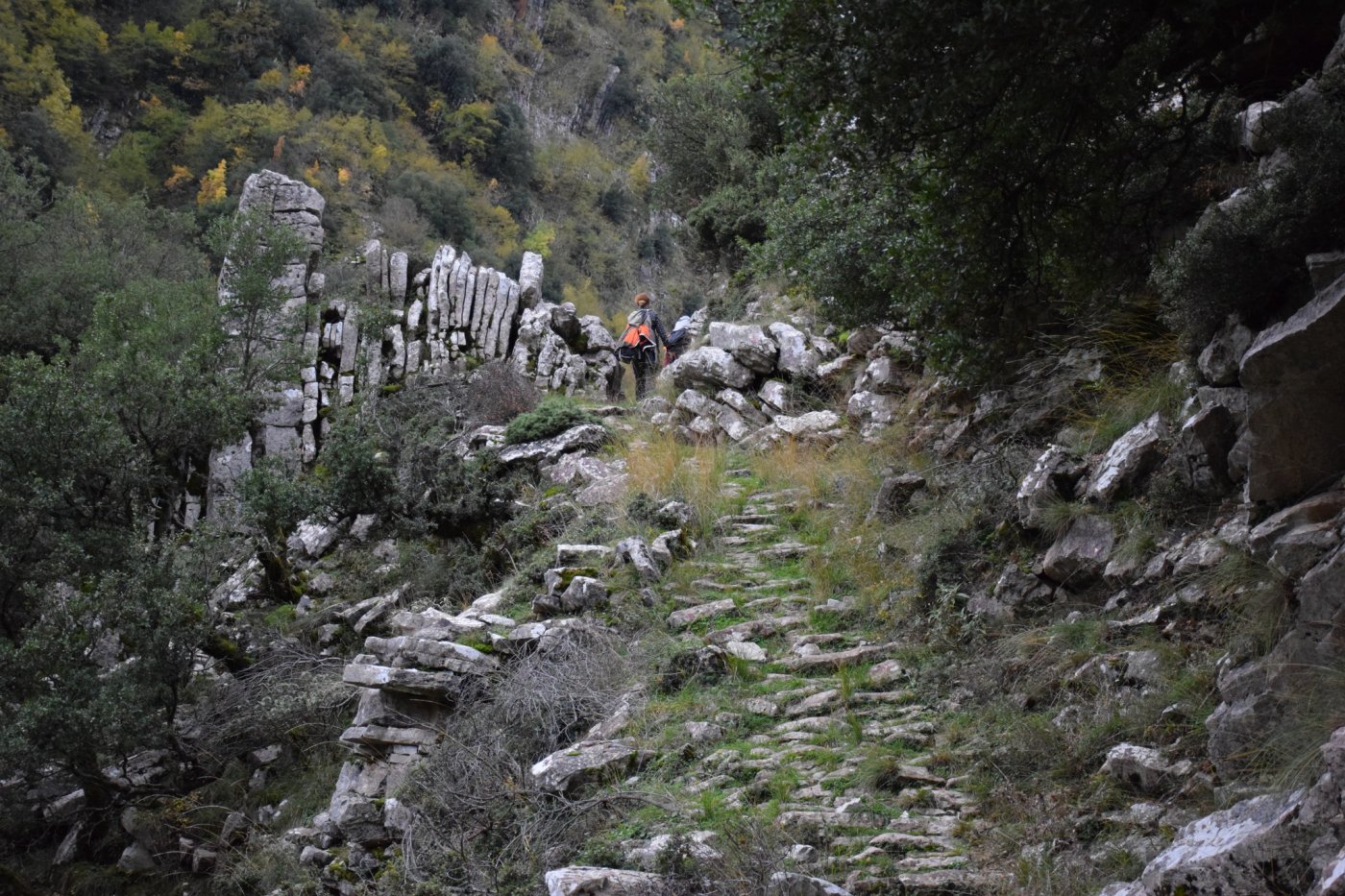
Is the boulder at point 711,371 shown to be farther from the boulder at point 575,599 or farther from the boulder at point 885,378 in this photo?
the boulder at point 575,599

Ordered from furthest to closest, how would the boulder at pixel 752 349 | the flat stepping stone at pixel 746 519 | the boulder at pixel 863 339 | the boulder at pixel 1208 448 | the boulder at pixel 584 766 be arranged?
Result: 1. the boulder at pixel 752 349
2. the boulder at pixel 863 339
3. the flat stepping stone at pixel 746 519
4. the boulder at pixel 584 766
5. the boulder at pixel 1208 448

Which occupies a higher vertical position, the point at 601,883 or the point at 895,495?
the point at 895,495

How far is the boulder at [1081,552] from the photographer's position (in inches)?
187

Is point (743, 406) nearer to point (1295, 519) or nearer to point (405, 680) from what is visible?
point (405, 680)

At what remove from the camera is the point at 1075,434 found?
5.74 meters

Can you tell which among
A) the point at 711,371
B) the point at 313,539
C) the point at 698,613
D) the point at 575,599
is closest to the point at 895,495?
the point at 698,613

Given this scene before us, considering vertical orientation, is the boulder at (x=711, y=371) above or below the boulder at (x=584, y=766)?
above

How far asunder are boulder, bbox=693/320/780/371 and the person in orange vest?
11.8ft

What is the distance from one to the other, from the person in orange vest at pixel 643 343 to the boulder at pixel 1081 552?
1088 centimetres

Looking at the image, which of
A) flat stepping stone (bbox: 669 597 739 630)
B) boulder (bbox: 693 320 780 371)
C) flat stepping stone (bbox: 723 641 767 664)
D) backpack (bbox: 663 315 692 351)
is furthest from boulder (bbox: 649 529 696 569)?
backpack (bbox: 663 315 692 351)

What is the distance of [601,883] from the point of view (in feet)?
11.6

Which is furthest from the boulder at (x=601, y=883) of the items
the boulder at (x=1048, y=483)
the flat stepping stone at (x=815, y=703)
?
the boulder at (x=1048, y=483)

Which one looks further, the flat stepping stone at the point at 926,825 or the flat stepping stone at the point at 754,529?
the flat stepping stone at the point at 754,529

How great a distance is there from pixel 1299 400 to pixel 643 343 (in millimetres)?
12806
